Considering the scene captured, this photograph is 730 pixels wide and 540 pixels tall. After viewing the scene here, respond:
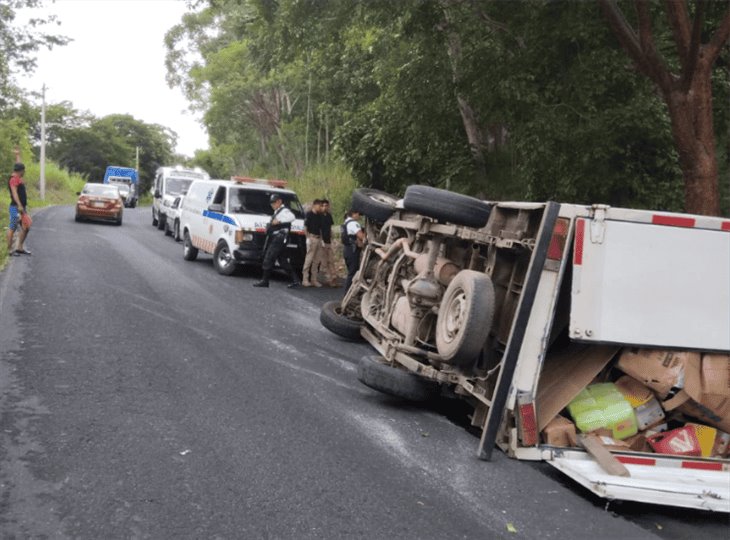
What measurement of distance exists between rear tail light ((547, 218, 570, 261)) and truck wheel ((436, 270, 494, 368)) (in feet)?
2.06

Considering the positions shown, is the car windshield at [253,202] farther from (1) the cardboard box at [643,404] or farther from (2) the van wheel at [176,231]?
(1) the cardboard box at [643,404]

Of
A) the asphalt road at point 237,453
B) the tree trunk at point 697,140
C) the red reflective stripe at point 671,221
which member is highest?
the tree trunk at point 697,140

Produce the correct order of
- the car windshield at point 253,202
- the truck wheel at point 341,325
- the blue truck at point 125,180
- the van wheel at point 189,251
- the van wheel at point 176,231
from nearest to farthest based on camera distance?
the truck wheel at point 341,325 → the car windshield at point 253,202 → the van wheel at point 189,251 → the van wheel at point 176,231 → the blue truck at point 125,180

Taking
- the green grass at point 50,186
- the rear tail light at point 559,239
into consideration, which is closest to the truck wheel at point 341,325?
the rear tail light at point 559,239

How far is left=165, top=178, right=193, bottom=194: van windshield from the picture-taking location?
26922 mm

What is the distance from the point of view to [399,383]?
6.88 meters

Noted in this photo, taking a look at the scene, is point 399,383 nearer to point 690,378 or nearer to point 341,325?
point 690,378

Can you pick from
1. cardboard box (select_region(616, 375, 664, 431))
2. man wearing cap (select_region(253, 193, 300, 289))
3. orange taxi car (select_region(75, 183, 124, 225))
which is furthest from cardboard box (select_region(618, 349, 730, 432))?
orange taxi car (select_region(75, 183, 124, 225))

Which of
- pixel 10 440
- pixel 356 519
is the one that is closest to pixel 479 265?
pixel 356 519

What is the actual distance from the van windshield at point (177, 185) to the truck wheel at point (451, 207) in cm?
2089

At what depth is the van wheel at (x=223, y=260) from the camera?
50.3 ft

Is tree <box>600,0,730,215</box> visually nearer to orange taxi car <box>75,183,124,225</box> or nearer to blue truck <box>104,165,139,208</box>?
orange taxi car <box>75,183,124,225</box>

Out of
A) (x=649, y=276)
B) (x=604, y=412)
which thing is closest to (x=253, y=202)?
(x=604, y=412)

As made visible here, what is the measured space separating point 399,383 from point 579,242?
2.18m
